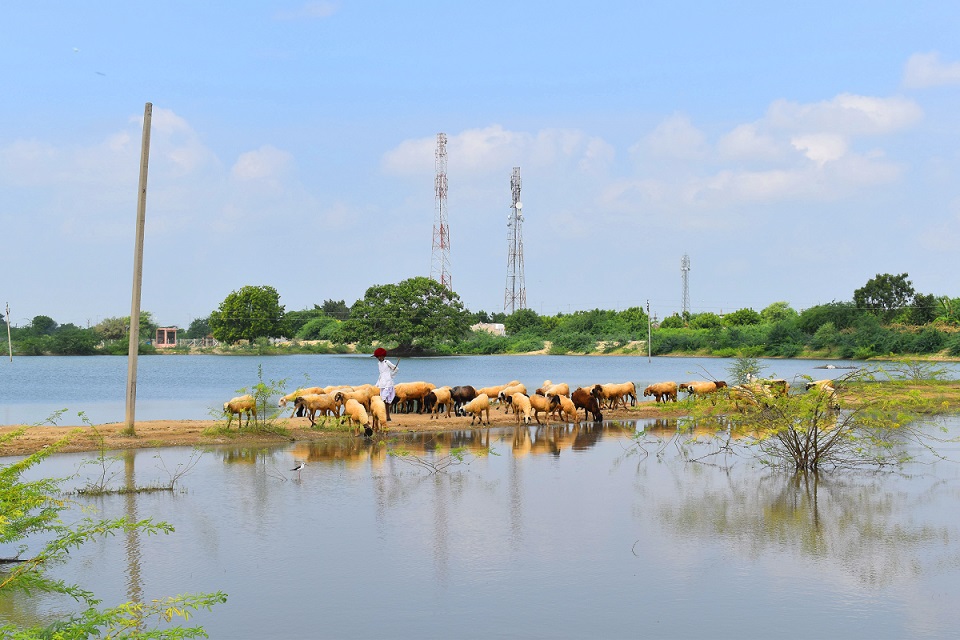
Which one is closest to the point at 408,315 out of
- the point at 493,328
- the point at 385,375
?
the point at 493,328

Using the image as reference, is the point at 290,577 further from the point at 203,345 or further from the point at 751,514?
the point at 203,345

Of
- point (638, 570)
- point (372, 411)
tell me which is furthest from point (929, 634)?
point (372, 411)

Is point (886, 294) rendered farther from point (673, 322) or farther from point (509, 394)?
point (509, 394)

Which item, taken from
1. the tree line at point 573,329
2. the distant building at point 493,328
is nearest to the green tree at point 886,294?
the tree line at point 573,329

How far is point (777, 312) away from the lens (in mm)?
109062

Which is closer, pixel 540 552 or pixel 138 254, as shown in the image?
pixel 540 552

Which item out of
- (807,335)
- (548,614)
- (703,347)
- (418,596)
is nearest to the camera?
(548,614)

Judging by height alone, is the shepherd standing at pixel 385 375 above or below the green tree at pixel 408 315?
below

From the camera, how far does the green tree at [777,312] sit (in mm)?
104625

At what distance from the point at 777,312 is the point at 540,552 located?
106370 mm

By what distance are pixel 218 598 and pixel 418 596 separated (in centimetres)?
298

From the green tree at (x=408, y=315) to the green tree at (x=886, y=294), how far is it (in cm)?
4155

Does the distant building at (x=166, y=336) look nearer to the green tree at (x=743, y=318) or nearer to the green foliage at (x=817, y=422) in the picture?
the green tree at (x=743, y=318)

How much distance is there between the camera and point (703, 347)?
93.1m
